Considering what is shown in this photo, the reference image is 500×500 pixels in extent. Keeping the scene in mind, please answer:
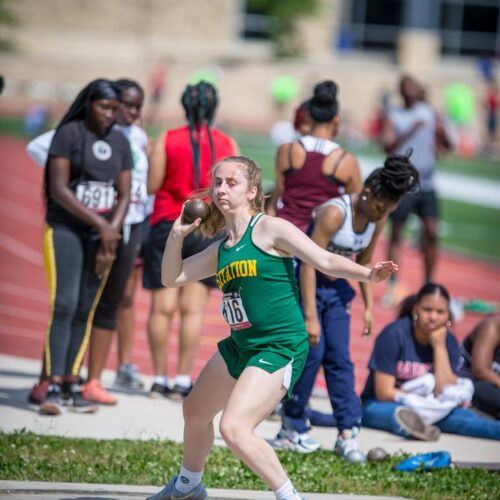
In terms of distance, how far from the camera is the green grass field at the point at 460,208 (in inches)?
781

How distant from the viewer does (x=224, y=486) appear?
6426 millimetres

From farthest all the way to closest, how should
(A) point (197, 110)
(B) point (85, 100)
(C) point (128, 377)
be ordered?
(C) point (128, 377), (A) point (197, 110), (B) point (85, 100)

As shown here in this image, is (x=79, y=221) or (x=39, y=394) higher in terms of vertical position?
(x=79, y=221)

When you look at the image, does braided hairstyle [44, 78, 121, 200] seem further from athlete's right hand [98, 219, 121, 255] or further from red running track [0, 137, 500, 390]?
red running track [0, 137, 500, 390]

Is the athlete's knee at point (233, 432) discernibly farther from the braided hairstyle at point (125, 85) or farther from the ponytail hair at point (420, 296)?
the braided hairstyle at point (125, 85)

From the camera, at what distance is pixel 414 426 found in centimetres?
777

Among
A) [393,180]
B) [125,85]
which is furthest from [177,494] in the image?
[125,85]

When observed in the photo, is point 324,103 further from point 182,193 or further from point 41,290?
point 41,290

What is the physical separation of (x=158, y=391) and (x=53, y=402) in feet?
3.19

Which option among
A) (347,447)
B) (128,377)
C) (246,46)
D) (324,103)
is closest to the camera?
(347,447)

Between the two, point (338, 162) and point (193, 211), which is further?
point (338, 162)

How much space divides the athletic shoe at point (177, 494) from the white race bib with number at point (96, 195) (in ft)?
8.47

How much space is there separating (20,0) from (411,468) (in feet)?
144

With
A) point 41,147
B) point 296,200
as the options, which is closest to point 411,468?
point 296,200
